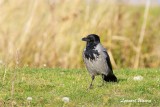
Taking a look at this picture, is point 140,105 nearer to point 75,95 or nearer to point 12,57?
point 75,95

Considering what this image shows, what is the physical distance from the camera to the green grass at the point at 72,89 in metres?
7.69

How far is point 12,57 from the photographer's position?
12211 mm

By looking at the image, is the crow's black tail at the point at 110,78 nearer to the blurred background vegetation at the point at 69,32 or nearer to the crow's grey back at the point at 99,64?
the crow's grey back at the point at 99,64

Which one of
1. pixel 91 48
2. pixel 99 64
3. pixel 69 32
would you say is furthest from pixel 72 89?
pixel 69 32

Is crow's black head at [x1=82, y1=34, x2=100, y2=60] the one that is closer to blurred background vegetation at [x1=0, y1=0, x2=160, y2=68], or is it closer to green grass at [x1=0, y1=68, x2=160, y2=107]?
A: green grass at [x1=0, y1=68, x2=160, y2=107]

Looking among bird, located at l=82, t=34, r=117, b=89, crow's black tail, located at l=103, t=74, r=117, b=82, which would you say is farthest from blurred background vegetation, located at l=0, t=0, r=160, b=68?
bird, located at l=82, t=34, r=117, b=89

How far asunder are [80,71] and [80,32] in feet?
10.1

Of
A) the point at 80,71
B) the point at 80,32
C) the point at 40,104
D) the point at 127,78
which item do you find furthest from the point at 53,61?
the point at 40,104

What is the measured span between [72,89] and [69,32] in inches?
193

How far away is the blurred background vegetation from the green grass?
9.11 ft

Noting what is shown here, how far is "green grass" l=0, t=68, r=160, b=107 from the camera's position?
25.2ft

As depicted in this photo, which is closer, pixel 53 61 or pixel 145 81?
pixel 145 81

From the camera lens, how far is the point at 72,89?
8.52m

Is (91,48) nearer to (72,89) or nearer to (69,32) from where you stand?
(72,89)
